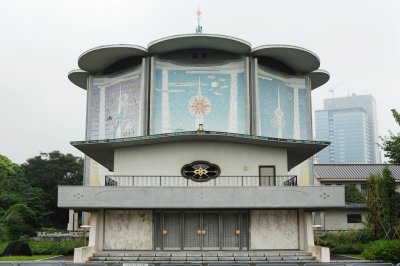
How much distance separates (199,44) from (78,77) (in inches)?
576

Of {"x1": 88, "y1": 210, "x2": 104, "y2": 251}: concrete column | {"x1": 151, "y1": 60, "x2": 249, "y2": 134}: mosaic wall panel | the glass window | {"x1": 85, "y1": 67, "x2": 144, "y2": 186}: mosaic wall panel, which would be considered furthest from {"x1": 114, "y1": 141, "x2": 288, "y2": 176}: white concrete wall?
the glass window

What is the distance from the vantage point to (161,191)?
22.8 m

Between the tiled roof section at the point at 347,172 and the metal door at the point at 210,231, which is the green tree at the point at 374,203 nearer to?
the metal door at the point at 210,231

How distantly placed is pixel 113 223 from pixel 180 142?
526cm

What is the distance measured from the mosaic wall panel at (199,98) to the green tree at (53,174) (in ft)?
98.1

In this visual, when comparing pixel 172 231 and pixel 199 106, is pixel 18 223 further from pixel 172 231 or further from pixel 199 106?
pixel 199 106

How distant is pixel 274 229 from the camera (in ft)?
78.5

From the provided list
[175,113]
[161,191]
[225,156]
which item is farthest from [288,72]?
[161,191]

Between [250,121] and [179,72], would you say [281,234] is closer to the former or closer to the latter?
[250,121]

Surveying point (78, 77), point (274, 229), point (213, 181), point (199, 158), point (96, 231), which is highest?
point (78, 77)

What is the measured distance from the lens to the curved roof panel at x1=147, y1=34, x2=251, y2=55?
40031 millimetres

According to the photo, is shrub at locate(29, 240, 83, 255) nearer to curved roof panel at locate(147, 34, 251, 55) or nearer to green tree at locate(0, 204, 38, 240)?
green tree at locate(0, 204, 38, 240)

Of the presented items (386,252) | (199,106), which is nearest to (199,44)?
(199,106)

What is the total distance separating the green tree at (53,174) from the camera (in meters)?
65.9
